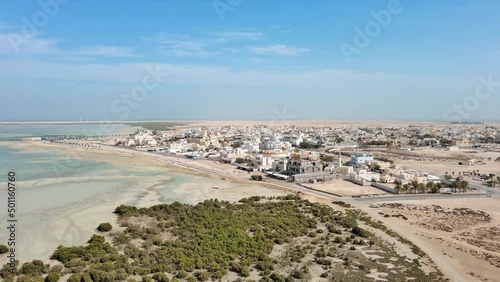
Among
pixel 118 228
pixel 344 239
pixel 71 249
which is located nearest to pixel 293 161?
pixel 344 239

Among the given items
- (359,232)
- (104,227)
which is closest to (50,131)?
(104,227)

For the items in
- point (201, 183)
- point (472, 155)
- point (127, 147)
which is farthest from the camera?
point (127, 147)

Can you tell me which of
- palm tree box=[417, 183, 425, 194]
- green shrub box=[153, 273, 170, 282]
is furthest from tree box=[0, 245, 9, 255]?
palm tree box=[417, 183, 425, 194]

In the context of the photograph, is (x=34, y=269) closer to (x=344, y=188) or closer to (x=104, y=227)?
(x=104, y=227)

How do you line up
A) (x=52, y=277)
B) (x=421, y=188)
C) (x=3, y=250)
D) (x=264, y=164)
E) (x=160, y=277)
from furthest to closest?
(x=264, y=164) < (x=421, y=188) < (x=3, y=250) < (x=160, y=277) < (x=52, y=277)

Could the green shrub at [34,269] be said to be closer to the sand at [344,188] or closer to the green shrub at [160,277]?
the green shrub at [160,277]

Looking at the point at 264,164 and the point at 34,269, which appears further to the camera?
the point at 264,164

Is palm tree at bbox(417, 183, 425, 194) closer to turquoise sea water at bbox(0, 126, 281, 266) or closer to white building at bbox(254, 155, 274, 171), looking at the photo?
turquoise sea water at bbox(0, 126, 281, 266)

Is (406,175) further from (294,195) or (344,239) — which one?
(344,239)
